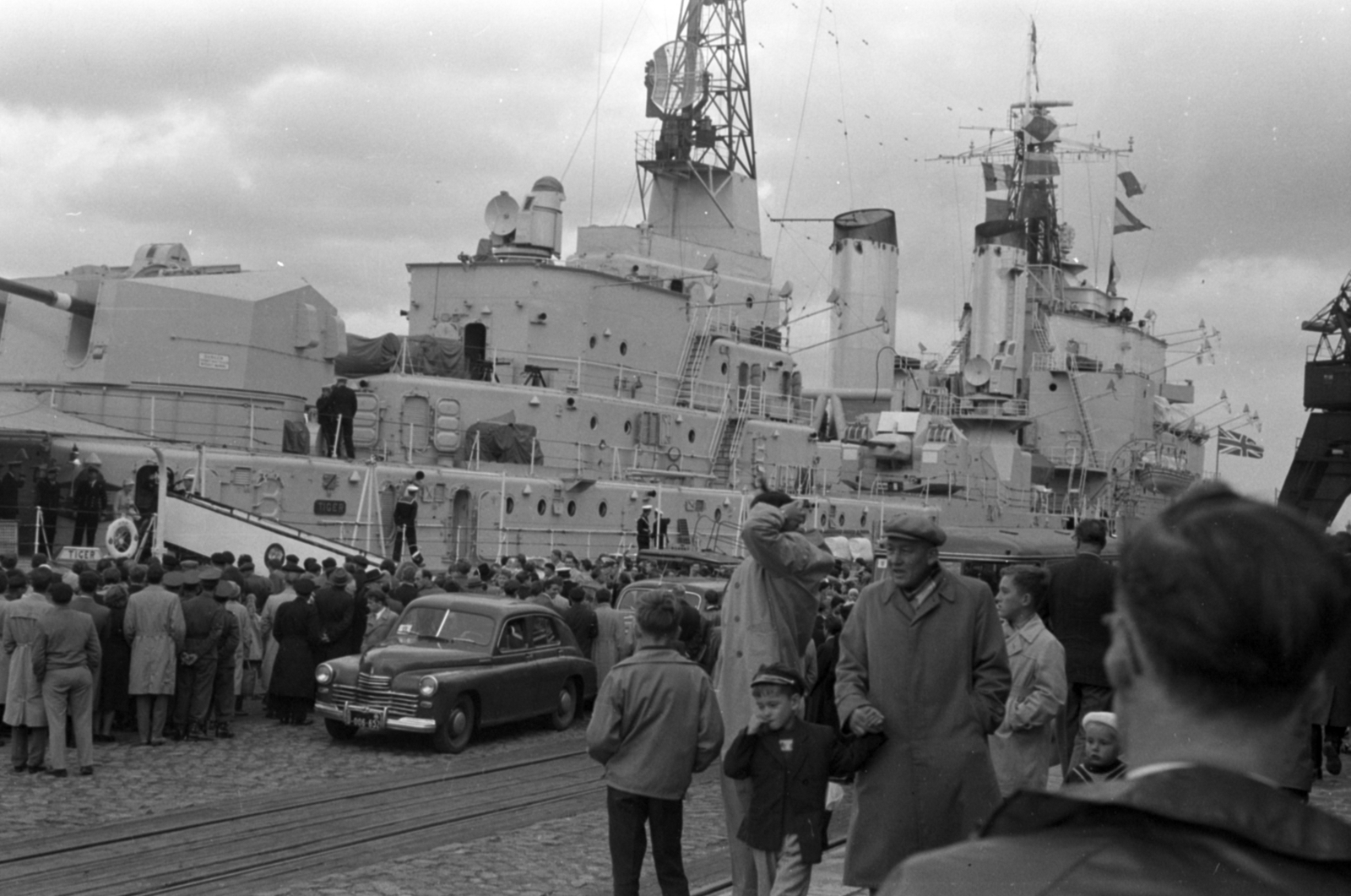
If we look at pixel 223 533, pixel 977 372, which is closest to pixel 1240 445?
pixel 977 372

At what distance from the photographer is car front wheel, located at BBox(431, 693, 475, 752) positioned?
47.4 ft

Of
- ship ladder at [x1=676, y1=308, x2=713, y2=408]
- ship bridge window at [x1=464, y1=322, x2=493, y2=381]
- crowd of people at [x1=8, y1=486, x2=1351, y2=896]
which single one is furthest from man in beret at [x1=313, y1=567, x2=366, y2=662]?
ship ladder at [x1=676, y1=308, x2=713, y2=408]

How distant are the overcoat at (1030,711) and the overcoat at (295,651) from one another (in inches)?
384

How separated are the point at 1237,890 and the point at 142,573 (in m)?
14.6

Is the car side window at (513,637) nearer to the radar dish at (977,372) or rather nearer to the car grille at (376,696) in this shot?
the car grille at (376,696)

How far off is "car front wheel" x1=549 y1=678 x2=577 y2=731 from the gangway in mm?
7650

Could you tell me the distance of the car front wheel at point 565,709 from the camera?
16.5 meters

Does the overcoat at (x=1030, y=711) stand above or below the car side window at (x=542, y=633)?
above

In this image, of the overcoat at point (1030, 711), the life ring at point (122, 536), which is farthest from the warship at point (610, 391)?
the overcoat at point (1030, 711)

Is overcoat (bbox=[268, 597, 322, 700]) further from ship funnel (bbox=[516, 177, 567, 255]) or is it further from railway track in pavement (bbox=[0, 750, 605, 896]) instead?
ship funnel (bbox=[516, 177, 567, 255])

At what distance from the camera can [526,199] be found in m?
39.2

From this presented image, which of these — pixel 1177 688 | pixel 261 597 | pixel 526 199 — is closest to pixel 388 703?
pixel 261 597

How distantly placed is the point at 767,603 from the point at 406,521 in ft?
70.0

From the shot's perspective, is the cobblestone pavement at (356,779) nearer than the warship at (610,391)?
Yes
